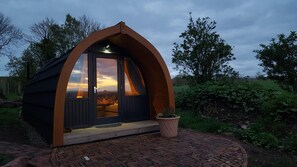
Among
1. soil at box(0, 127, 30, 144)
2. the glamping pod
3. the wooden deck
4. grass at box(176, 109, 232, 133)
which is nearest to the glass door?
the glamping pod

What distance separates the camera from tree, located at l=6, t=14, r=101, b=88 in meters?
20.8

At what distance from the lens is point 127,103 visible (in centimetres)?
719

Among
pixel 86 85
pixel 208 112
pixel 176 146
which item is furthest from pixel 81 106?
pixel 208 112

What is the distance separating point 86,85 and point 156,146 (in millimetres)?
2668

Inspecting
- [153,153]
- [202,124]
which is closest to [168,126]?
[153,153]

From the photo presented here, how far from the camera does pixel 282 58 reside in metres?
9.62

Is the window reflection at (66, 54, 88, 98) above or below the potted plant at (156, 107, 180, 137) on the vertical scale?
above

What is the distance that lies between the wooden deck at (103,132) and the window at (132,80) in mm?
1159

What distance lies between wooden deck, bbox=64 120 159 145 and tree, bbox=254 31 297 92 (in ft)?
20.4

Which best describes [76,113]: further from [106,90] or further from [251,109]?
[251,109]

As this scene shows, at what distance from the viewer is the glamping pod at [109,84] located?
5.78m

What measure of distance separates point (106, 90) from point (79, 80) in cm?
85

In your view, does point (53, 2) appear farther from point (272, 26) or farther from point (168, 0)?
point (272, 26)

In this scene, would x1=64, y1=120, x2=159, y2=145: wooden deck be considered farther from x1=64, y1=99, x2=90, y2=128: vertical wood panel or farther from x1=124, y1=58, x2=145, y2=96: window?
x1=124, y1=58, x2=145, y2=96: window
